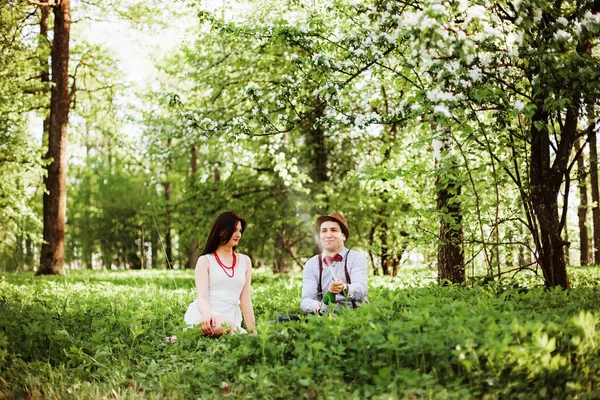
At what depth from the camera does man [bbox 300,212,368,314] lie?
20.7ft

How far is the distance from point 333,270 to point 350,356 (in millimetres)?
2219

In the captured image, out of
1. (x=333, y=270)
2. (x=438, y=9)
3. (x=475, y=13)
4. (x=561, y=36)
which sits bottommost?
(x=333, y=270)

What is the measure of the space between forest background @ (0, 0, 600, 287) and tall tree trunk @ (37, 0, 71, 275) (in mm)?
43

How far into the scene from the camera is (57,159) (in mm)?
17406

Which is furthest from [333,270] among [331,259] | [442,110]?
[442,110]

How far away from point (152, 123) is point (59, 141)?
295 cm

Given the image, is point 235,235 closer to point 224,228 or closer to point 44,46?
point 224,228

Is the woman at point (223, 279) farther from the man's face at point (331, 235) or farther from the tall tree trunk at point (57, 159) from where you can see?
the tall tree trunk at point (57, 159)

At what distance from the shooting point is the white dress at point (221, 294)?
22.2ft

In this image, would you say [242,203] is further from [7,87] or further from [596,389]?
[596,389]

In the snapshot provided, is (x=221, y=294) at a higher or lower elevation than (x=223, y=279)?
lower

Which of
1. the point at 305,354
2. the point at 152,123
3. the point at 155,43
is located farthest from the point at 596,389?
the point at 155,43

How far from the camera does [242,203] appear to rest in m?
17.0

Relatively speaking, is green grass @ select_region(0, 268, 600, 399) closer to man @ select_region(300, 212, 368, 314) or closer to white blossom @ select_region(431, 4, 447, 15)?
man @ select_region(300, 212, 368, 314)
